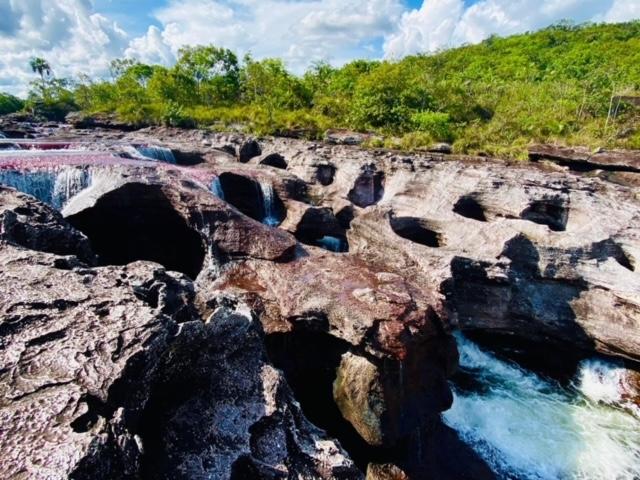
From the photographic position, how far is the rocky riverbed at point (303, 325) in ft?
10.7

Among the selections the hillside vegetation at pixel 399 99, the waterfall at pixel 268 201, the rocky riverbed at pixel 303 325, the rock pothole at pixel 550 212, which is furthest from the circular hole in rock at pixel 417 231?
the hillside vegetation at pixel 399 99

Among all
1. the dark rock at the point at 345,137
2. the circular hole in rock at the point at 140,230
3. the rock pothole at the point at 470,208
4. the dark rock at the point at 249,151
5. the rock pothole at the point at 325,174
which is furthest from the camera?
the dark rock at the point at 345,137

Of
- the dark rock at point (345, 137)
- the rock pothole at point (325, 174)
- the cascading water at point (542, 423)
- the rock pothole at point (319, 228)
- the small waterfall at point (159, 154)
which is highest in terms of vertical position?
the small waterfall at point (159, 154)

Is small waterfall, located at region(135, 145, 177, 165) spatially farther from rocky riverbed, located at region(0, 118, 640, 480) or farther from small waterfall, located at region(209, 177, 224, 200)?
small waterfall, located at region(209, 177, 224, 200)

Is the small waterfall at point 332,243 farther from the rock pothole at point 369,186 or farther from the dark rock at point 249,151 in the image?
the dark rock at point 249,151

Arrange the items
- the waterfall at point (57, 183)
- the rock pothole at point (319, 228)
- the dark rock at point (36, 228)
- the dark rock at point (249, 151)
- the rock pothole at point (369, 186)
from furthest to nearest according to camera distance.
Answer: the dark rock at point (249, 151) < the rock pothole at point (369, 186) < the rock pothole at point (319, 228) < the waterfall at point (57, 183) < the dark rock at point (36, 228)

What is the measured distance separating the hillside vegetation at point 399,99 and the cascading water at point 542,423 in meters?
21.2

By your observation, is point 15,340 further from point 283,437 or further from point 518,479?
point 518,479

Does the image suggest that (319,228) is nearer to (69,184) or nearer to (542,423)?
(69,184)

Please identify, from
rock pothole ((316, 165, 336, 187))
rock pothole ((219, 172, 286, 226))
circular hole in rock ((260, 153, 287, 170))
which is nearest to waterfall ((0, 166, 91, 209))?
rock pothole ((219, 172, 286, 226))

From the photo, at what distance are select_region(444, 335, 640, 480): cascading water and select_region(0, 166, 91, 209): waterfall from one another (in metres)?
11.1

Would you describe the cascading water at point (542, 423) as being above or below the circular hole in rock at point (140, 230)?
below

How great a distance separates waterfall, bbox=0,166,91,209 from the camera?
1109 cm

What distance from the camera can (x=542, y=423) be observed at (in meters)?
8.37
